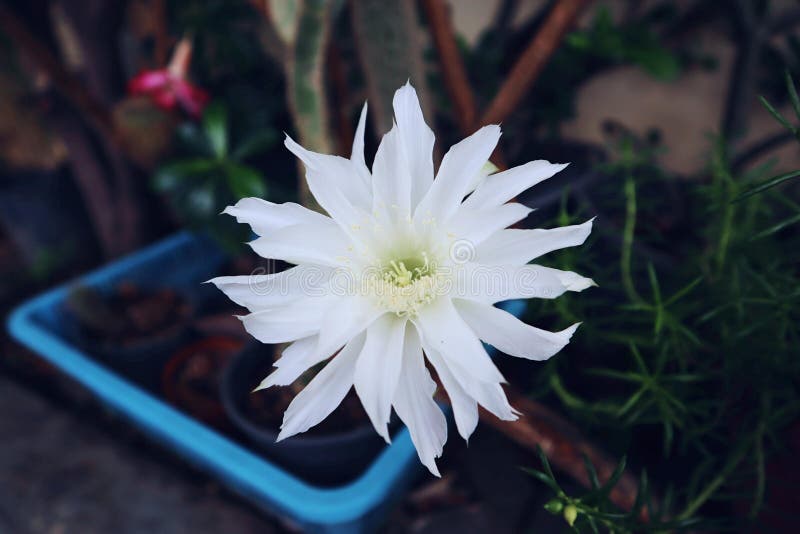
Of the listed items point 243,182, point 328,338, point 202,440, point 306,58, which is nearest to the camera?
point 328,338

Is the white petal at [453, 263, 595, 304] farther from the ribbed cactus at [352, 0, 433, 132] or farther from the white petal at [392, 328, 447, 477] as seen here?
the ribbed cactus at [352, 0, 433, 132]

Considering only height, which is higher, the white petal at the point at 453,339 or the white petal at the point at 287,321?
the white petal at the point at 287,321

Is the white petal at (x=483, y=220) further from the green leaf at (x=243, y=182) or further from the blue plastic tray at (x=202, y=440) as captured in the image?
the green leaf at (x=243, y=182)

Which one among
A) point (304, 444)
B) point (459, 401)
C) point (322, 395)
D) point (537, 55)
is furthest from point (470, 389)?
point (537, 55)

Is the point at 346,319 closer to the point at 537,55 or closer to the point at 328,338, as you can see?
the point at 328,338

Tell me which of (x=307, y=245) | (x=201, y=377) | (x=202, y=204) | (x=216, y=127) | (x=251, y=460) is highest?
(x=307, y=245)

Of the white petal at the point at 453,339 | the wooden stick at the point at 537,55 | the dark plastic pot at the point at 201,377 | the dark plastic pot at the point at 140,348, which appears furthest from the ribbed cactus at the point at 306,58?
the dark plastic pot at the point at 140,348
